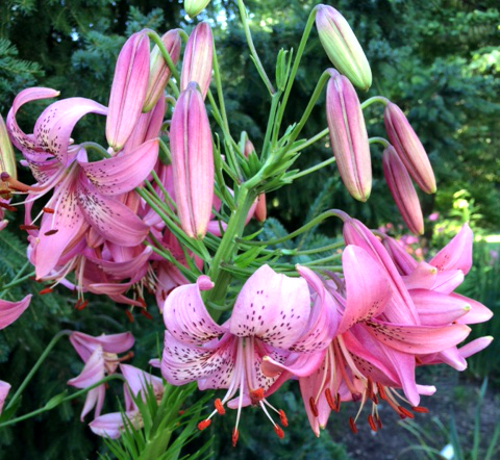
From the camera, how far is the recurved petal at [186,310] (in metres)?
0.55

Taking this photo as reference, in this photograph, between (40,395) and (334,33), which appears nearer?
(334,33)

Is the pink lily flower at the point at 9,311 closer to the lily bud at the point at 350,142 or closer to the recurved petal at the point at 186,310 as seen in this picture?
the recurved petal at the point at 186,310

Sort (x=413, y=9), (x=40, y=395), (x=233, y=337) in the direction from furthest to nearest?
(x=413, y=9) → (x=40, y=395) → (x=233, y=337)

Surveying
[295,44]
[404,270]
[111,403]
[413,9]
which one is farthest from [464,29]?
[404,270]

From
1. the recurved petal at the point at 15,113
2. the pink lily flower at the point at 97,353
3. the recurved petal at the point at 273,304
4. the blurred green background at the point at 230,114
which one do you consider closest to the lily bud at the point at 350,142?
the recurved petal at the point at 273,304

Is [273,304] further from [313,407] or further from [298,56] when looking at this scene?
[298,56]

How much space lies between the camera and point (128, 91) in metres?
0.60

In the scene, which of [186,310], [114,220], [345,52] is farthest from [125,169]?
[345,52]

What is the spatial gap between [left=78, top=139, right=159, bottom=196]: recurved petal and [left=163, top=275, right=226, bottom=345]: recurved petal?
0.15m

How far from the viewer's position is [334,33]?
647 millimetres

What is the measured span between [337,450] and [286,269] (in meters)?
1.48

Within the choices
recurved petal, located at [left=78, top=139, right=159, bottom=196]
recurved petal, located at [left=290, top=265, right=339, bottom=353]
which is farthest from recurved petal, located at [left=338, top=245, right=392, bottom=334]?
recurved petal, located at [left=78, top=139, right=159, bottom=196]

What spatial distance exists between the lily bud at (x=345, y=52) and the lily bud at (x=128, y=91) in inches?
8.5

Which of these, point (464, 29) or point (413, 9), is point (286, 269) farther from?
point (464, 29)
